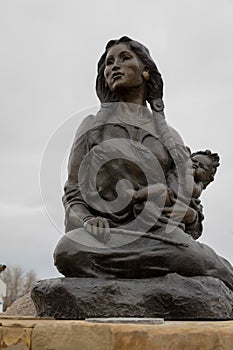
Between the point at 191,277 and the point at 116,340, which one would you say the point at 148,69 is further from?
the point at 116,340

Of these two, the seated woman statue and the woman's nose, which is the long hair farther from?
the woman's nose

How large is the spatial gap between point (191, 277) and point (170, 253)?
176mm

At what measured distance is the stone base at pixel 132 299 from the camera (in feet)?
9.36

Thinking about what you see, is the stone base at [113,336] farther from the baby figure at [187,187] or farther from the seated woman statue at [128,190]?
the baby figure at [187,187]

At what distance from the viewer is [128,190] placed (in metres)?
3.40

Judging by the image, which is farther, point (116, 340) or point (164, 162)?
point (164, 162)

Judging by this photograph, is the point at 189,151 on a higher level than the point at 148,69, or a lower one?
lower

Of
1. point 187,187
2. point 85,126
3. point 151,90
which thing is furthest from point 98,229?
point 151,90

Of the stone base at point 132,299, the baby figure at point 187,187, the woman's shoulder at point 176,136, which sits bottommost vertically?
the stone base at point 132,299

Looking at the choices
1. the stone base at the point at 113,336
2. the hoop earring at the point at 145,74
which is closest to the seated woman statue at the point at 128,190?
the hoop earring at the point at 145,74

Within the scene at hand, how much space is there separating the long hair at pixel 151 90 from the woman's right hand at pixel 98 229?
2.58 ft

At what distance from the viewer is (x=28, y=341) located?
219cm

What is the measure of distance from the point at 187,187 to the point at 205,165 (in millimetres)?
344

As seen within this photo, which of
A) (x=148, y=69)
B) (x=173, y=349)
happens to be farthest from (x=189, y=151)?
(x=173, y=349)
